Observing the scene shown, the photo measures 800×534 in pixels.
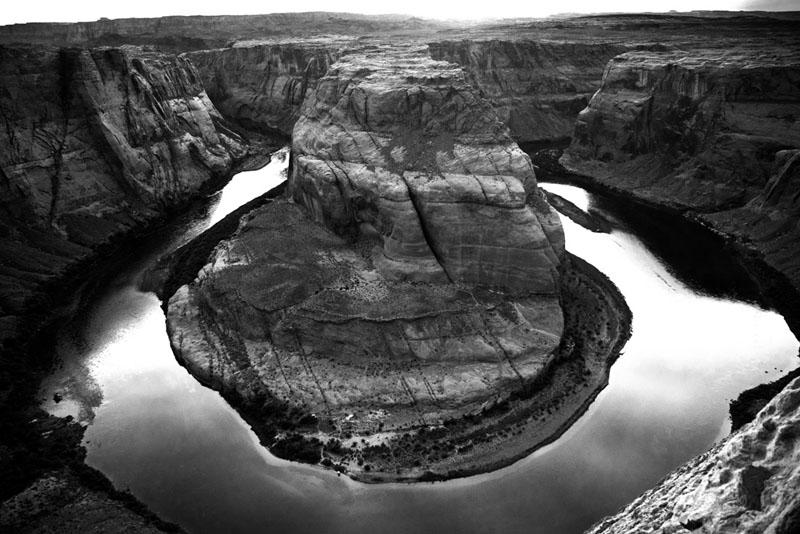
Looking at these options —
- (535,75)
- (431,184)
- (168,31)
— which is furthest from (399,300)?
(168,31)

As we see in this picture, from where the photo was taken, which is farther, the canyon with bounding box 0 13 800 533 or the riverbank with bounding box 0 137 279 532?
the canyon with bounding box 0 13 800 533

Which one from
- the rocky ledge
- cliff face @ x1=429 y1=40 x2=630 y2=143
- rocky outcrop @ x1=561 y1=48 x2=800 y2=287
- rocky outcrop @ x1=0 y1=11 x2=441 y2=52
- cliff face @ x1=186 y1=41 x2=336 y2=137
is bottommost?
the rocky ledge

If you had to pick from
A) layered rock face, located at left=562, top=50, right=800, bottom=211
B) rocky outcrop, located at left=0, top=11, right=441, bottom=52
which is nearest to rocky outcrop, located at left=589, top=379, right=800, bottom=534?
layered rock face, located at left=562, top=50, right=800, bottom=211

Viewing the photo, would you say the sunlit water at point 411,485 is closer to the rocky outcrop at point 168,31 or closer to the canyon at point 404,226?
the canyon at point 404,226

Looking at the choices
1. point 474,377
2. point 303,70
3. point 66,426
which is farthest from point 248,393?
point 303,70

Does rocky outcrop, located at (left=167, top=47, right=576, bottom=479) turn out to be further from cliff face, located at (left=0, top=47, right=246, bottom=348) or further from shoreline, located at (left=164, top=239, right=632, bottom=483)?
cliff face, located at (left=0, top=47, right=246, bottom=348)

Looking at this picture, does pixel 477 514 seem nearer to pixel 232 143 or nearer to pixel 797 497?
pixel 797 497

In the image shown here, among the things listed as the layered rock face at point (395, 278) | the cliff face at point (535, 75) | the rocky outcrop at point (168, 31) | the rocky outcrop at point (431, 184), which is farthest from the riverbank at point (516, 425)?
the rocky outcrop at point (168, 31)
